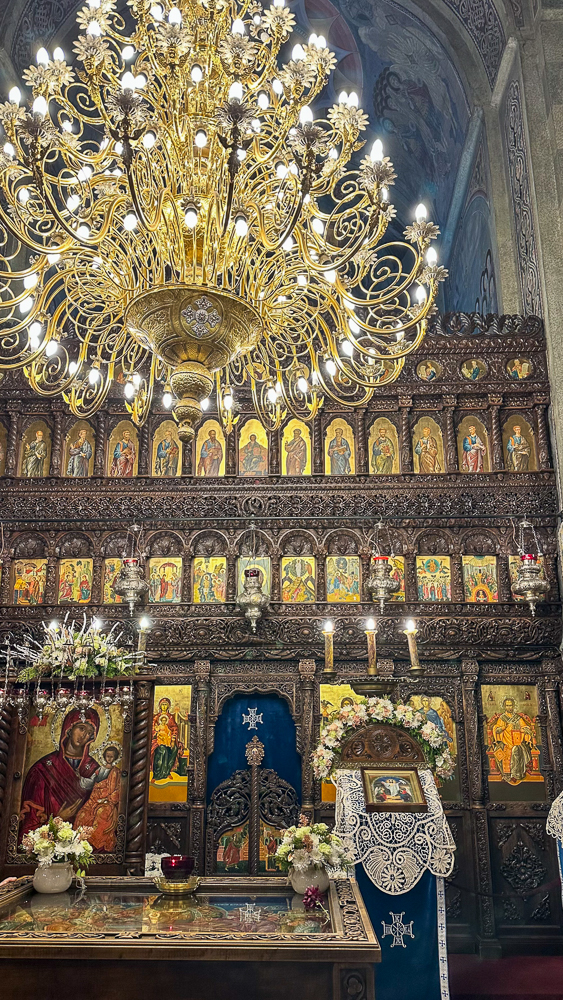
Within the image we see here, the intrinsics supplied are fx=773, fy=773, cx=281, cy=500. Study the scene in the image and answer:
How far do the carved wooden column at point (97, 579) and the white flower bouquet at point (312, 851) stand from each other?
5303 millimetres

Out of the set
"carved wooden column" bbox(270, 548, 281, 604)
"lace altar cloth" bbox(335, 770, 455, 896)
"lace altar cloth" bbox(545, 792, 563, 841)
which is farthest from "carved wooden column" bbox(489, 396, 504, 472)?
"lace altar cloth" bbox(335, 770, 455, 896)

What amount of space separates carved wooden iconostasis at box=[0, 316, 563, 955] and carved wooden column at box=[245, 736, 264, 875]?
0.05 m

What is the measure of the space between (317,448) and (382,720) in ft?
14.4

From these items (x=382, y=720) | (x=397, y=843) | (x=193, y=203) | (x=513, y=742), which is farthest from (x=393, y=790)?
(x=193, y=203)

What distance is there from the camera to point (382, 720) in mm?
6414

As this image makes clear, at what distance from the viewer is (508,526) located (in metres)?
9.71

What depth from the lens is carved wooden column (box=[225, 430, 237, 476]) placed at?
9.99m

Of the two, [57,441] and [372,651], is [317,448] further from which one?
[372,651]

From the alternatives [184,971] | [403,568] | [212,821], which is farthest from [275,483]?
[184,971]

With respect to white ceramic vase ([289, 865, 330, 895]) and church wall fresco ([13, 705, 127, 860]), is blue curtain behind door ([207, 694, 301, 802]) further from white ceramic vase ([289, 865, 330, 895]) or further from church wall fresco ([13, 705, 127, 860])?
white ceramic vase ([289, 865, 330, 895])

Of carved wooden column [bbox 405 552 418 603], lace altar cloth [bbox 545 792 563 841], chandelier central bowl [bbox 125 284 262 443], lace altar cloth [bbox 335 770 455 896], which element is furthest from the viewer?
carved wooden column [bbox 405 552 418 603]

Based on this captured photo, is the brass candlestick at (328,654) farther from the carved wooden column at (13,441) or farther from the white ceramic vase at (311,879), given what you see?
the carved wooden column at (13,441)

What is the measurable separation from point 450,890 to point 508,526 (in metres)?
4.25

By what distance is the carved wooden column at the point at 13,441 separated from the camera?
32.9 feet
